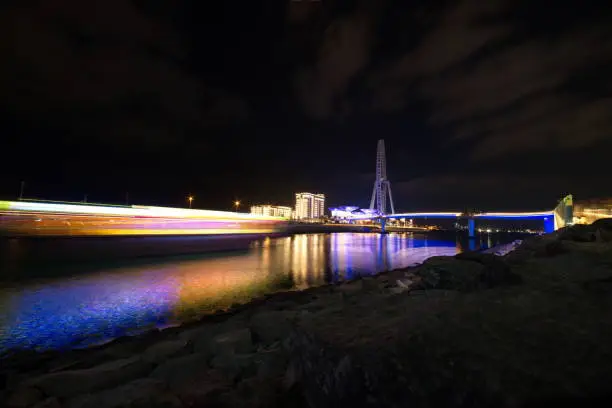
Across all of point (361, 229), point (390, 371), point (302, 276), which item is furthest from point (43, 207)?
point (361, 229)

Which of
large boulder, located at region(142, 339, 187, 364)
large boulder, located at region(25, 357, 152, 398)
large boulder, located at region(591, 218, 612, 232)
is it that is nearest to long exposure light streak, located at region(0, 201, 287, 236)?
large boulder, located at region(142, 339, 187, 364)

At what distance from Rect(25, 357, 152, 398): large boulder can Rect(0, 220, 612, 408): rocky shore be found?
2 centimetres

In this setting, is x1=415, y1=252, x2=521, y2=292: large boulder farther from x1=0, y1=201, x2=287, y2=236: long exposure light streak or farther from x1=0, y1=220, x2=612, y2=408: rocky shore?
x1=0, y1=201, x2=287, y2=236: long exposure light streak

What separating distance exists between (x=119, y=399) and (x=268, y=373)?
2.09 meters

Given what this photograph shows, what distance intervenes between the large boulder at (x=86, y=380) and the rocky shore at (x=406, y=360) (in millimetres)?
17

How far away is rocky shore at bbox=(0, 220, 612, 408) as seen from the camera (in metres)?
2.27

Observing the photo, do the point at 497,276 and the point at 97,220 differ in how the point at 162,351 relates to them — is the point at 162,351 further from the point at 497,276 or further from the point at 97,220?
the point at 97,220

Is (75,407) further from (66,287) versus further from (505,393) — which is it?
(66,287)

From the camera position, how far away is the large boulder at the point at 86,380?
15.2 ft

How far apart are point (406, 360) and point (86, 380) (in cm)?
526

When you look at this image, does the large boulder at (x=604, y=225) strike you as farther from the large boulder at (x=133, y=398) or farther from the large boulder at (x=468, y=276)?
the large boulder at (x=133, y=398)

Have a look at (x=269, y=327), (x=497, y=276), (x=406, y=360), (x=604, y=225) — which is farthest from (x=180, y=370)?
(x=604, y=225)

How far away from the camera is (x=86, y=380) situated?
4.78m

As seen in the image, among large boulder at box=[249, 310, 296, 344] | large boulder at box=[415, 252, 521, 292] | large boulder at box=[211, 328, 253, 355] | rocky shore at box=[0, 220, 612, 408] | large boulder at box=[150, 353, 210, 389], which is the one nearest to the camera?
rocky shore at box=[0, 220, 612, 408]
